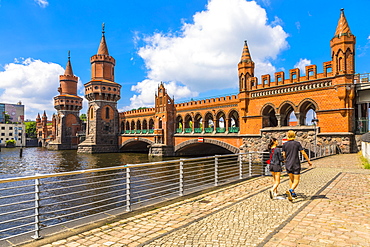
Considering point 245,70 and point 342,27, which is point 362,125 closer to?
point 342,27

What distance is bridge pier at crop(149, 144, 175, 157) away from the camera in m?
34.5

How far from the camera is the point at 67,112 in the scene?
182 ft

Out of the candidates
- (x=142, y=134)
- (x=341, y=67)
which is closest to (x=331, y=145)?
(x=341, y=67)

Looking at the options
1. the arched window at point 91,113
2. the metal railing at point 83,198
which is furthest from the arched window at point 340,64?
the arched window at point 91,113

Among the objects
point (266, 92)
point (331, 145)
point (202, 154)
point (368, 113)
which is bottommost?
point (202, 154)

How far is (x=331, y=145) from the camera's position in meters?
20.2

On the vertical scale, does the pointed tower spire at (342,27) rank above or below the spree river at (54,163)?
above

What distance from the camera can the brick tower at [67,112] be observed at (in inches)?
2151

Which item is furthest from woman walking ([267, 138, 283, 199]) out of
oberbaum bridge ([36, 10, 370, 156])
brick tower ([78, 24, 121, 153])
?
brick tower ([78, 24, 121, 153])

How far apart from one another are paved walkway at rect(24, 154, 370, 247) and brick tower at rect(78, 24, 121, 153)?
41175 millimetres

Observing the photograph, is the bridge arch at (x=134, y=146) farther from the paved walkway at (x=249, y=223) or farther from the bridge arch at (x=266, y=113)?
the paved walkway at (x=249, y=223)

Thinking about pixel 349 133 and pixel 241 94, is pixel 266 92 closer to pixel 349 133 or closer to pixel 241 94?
pixel 241 94

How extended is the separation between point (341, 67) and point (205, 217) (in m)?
20.4

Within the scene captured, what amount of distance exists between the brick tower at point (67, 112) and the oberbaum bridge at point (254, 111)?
36.2ft
